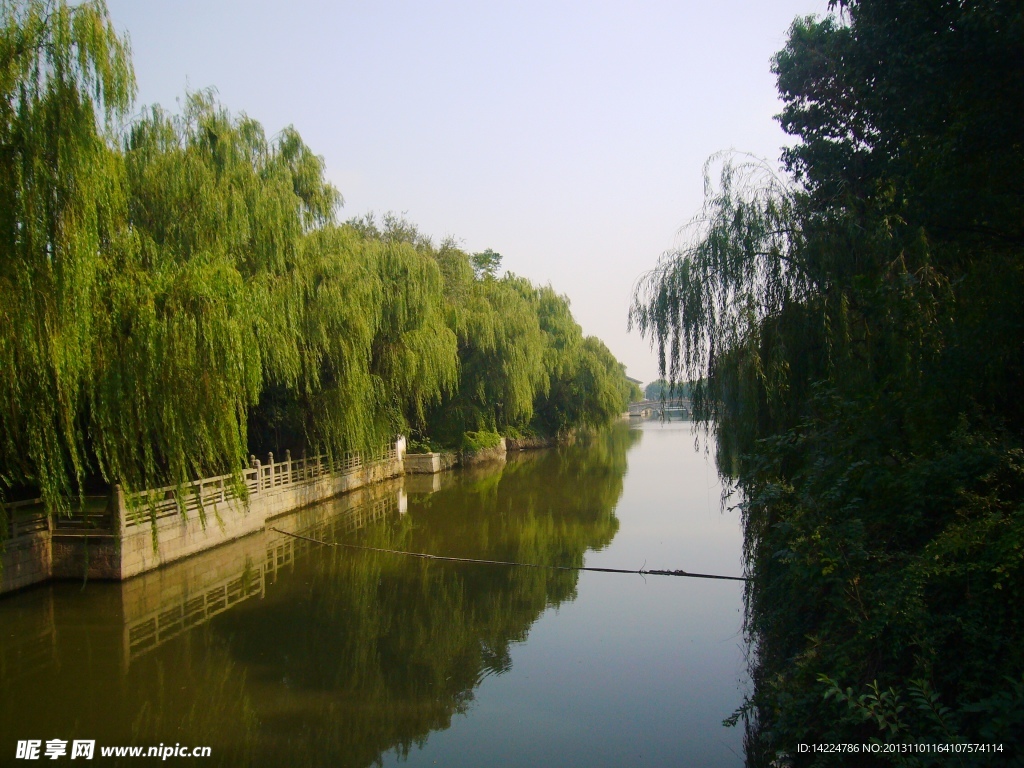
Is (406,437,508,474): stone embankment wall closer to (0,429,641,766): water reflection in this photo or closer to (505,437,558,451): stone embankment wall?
(505,437,558,451): stone embankment wall

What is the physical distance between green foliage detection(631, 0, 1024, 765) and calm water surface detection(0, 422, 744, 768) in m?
0.91

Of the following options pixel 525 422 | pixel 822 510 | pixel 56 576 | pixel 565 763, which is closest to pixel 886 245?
pixel 822 510

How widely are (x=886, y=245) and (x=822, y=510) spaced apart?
2800 millimetres

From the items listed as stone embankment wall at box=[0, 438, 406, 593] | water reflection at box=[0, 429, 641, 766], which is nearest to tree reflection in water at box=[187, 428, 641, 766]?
water reflection at box=[0, 429, 641, 766]

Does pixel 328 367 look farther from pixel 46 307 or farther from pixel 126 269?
pixel 46 307

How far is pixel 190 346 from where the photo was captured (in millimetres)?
7746

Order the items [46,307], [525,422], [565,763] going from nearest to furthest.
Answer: [565,763]
[46,307]
[525,422]

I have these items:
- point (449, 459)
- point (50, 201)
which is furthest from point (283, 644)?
point (449, 459)

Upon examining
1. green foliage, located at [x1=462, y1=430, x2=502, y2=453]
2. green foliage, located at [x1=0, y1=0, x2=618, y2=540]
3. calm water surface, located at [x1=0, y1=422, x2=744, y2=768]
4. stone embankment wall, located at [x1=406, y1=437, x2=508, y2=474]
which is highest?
green foliage, located at [x1=0, y1=0, x2=618, y2=540]

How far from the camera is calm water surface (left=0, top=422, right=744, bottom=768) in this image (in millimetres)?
5102

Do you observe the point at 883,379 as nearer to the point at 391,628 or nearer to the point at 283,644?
the point at 391,628

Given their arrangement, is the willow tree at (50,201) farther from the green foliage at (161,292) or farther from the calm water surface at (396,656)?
the calm water surface at (396,656)

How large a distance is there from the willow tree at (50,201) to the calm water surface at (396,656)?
74.3 inches

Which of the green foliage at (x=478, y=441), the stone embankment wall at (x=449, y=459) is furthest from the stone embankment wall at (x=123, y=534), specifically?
the green foliage at (x=478, y=441)
